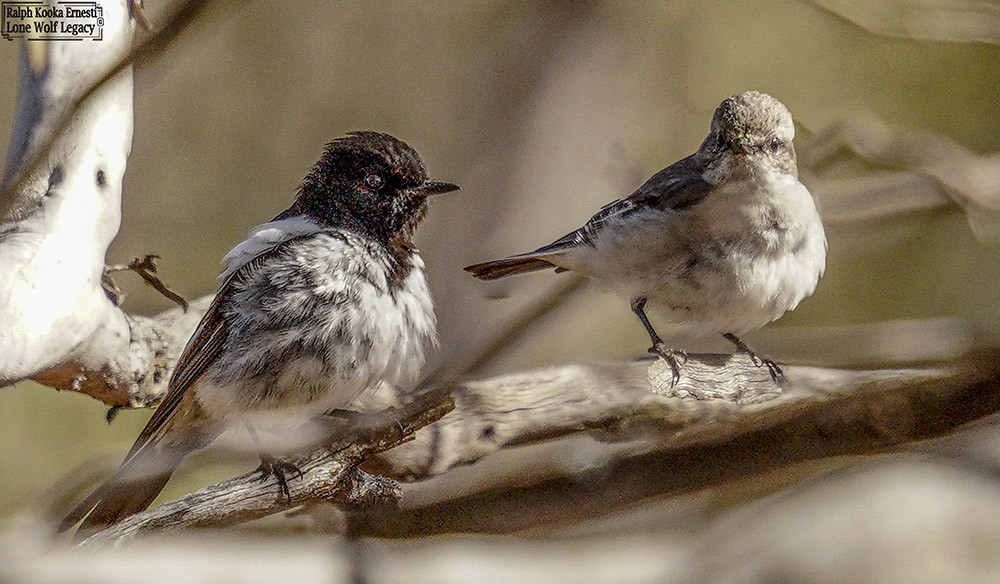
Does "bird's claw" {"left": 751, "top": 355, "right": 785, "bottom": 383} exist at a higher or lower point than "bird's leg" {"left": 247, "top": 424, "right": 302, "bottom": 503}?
higher

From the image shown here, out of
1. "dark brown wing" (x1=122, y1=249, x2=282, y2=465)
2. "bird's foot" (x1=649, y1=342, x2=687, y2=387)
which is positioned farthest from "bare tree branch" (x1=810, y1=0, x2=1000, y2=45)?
"dark brown wing" (x1=122, y1=249, x2=282, y2=465)

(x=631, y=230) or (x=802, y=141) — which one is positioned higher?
(x=802, y=141)

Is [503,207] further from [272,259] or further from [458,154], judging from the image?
[272,259]

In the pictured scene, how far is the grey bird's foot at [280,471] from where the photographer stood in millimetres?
2408

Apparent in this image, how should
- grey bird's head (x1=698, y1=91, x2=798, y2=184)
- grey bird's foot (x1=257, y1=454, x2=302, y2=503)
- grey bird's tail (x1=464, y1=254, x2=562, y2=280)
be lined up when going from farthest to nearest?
grey bird's tail (x1=464, y1=254, x2=562, y2=280)
grey bird's head (x1=698, y1=91, x2=798, y2=184)
grey bird's foot (x1=257, y1=454, x2=302, y2=503)

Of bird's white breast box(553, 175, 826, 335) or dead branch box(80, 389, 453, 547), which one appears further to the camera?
bird's white breast box(553, 175, 826, 335)

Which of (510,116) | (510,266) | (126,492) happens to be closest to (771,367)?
(510,266)

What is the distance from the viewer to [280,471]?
2.42 meters

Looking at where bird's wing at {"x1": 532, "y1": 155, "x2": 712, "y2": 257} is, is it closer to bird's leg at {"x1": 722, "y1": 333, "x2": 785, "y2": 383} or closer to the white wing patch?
bird's leg at {"x1": 722, "y1": 333, "x2": 785, "y2": 383}

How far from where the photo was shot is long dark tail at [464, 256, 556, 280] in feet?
10.7

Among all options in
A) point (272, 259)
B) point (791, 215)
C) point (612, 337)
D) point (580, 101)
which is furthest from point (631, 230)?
point (580, 101)

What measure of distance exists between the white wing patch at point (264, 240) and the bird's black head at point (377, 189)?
0.06m

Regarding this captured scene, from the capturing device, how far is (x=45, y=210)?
2.60 metres

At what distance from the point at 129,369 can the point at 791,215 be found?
2.01 metres
